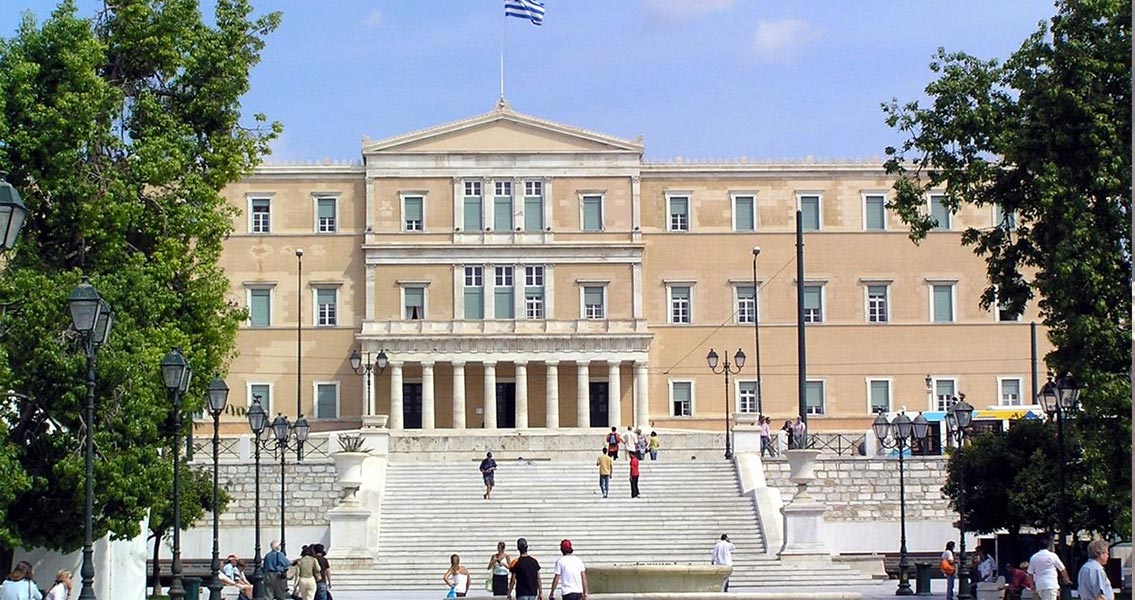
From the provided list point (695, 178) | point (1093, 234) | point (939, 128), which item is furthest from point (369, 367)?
point (1093, 234)

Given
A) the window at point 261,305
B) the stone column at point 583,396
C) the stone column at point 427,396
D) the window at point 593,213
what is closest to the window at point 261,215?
the window at point 261,305

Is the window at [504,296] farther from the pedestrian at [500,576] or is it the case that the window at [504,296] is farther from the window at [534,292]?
the pedestrian at [500,576]

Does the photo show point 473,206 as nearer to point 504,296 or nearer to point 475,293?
point 475,293

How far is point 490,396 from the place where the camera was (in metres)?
66.4

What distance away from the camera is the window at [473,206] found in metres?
67.9

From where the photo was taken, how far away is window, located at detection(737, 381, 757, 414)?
222 feet

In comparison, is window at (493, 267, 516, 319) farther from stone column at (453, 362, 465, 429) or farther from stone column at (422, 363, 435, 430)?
stone column at (422, 363, 435, 430)

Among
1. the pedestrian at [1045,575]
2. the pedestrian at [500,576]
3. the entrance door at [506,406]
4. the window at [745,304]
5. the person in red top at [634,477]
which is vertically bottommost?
the pedestrian at [500,576]

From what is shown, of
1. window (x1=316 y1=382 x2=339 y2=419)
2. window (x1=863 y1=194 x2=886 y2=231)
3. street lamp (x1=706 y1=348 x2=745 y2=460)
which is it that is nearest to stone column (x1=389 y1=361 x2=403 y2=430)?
window (x1=316 y1=382 x2=339 y2=419)

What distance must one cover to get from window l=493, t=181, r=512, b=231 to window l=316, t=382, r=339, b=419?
314 inches

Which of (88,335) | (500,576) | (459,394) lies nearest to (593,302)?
(459,394)

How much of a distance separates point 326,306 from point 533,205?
8068 mm

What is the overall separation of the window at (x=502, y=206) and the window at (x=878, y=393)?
13842mm

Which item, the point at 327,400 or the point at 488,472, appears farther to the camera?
the point at 327,400
